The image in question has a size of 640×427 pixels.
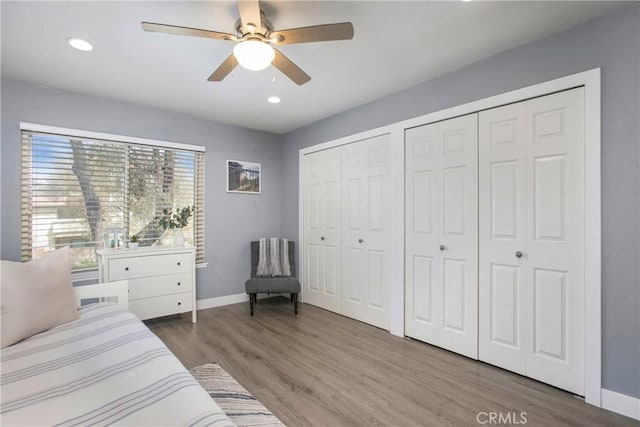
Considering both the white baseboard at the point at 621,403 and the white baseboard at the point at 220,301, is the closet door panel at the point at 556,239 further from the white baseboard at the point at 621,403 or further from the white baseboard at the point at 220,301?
the white baseboard at the point at 220,301

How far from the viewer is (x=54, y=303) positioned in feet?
5.89

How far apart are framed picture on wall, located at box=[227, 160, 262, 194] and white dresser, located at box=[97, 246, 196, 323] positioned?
1.12m

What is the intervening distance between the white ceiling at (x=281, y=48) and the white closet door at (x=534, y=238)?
0.60 m

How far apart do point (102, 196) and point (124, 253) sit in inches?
28.7

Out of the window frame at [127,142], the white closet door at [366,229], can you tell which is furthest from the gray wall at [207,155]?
the white closet door at [366,229]

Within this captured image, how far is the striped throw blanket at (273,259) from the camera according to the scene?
4.04 meters

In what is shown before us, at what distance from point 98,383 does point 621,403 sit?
2807 millimetres

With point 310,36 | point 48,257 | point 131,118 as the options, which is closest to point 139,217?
point 131,118

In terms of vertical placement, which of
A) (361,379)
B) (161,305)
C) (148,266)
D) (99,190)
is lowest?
(361,379)

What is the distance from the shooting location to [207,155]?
13.1 ft

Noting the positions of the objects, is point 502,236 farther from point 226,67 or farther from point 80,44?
point 80,44

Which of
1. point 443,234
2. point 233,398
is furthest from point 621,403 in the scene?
point 233,398

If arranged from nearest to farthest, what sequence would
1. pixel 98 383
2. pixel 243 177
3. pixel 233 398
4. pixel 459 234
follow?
pixel 98 383
pixel 233 398
pixel 459 234
pixel 243 177

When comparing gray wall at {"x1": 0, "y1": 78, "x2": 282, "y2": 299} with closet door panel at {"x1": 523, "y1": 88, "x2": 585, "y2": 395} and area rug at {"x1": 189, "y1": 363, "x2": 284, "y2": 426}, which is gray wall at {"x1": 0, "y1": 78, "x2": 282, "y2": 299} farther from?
closet door panel at {"x1": 523, "y1": 88, "x2": 585, "y2": 395}
